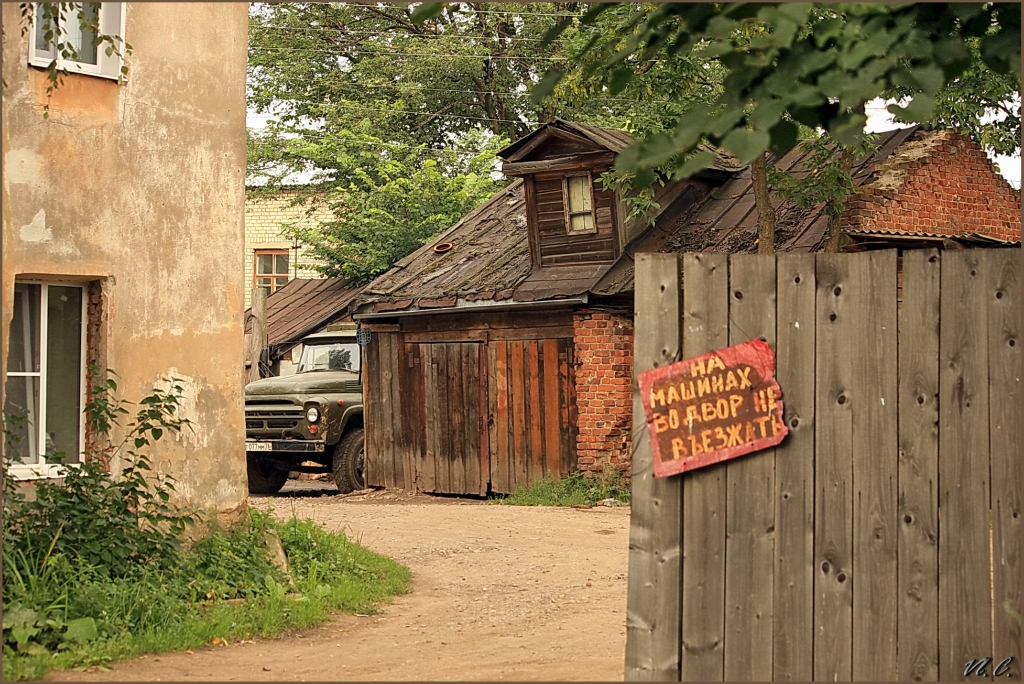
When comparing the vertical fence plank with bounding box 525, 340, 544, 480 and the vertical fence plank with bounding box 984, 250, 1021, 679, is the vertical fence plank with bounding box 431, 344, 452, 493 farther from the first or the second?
the vertical fence plank with bounding box 984, 250, 1021, 679

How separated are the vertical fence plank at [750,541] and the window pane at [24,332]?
5346mm

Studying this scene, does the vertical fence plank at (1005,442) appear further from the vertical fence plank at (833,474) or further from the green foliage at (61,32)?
the green foliage at (61,32)

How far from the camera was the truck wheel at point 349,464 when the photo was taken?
1881 centimetres

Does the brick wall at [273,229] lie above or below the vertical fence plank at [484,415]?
above

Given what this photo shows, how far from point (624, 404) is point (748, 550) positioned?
11.5 metres

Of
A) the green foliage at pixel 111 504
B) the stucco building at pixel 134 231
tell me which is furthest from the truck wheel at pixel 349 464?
the green foliage at pixel 111 504

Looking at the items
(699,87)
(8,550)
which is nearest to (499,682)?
(8,550)

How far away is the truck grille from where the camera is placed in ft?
58.5

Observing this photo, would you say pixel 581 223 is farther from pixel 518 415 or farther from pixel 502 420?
pixel 502 420

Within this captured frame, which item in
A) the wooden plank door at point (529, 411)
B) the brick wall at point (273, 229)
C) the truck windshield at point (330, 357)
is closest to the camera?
the wooden plank door at point (529, 411)

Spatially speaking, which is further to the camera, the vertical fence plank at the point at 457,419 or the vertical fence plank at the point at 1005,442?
the vertical fence plank at the point at 457,419

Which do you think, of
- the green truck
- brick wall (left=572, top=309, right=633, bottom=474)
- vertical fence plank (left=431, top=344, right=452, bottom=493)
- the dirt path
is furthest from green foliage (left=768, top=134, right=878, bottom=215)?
the green truck

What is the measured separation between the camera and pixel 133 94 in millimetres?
8297

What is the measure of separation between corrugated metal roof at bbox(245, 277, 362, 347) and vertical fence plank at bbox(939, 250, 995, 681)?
21194 mm
